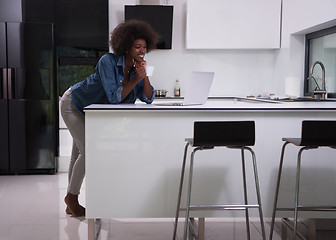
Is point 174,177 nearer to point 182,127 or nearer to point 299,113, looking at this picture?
point 182,127

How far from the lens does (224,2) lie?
5.18 meters

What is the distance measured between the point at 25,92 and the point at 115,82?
2438mm

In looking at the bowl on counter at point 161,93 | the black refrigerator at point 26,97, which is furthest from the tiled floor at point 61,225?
the bowl on counter at point 161,93

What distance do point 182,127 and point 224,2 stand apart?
291 cm

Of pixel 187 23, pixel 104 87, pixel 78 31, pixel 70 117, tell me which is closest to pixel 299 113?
pixel 104 87

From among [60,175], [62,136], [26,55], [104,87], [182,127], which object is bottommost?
[60,175]

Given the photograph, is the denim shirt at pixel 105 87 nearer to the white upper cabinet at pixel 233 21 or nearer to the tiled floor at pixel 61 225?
the tiled floor at pixel 61 225

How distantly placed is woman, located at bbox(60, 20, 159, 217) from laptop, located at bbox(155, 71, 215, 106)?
1.10ft

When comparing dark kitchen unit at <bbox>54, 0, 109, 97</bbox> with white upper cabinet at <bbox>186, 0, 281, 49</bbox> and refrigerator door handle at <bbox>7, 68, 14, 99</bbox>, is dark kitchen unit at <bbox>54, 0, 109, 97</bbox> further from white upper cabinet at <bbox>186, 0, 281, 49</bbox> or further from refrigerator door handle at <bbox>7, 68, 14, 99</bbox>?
white upper cabinet at <bbox>186, 0, 281, 49</bbox>

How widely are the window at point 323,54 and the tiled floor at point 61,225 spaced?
6.76 feet

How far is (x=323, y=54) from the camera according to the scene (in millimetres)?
4723

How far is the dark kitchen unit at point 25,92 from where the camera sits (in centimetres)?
492

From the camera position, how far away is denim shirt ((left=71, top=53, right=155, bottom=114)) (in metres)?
2.89

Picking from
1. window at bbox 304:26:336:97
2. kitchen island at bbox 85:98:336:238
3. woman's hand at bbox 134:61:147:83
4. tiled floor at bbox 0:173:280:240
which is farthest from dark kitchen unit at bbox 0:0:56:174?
window at bbox 304:26:336:97
